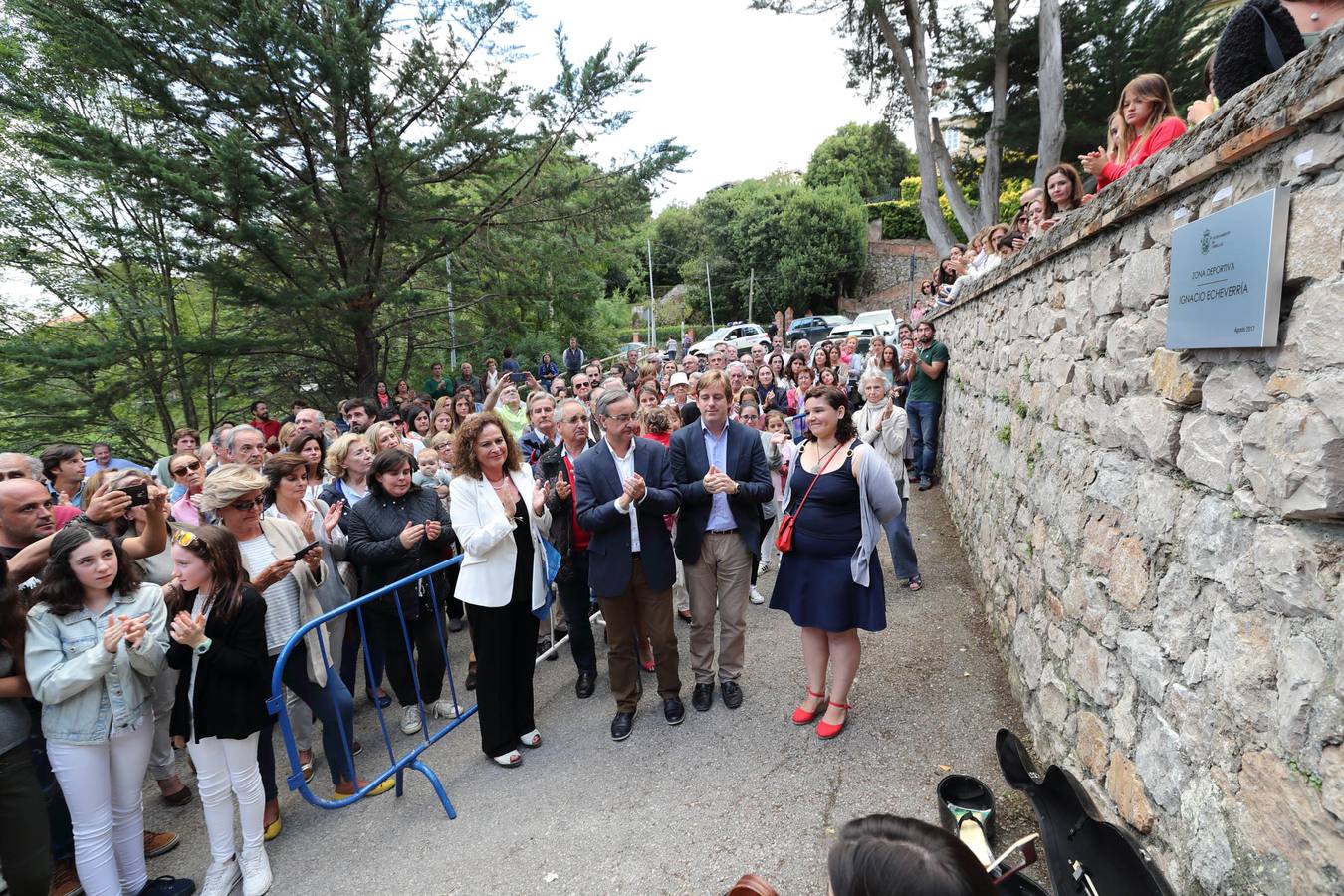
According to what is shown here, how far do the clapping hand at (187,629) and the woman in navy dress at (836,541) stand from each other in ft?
9.51

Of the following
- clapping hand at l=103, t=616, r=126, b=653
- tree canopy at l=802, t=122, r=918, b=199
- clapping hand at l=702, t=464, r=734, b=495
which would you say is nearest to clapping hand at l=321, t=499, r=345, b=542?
clapping hand at l=103, t=616, r=126, b=653

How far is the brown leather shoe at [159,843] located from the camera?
10.7 ft

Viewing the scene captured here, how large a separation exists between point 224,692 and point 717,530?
8.87 ft

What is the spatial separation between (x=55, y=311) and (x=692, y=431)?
1281 cm

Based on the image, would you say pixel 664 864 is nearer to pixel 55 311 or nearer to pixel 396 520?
pixel 396 520

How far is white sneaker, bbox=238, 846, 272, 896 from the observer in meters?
2.93

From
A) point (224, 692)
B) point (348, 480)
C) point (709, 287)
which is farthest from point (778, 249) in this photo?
point (224, 692)

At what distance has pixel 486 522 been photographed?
362 cm

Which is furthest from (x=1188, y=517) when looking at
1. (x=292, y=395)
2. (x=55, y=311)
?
(x=55, y=311)

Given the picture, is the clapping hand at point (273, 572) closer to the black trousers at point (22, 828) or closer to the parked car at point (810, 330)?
the black trousers at point (22, 828)

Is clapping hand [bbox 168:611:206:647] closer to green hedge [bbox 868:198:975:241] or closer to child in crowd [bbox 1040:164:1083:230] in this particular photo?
child in crowd [bbox 1040:164:1083:230]

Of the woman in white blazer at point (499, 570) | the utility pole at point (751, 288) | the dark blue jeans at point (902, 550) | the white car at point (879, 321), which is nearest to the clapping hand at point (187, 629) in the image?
the woman in white blazer at point (499, 570)

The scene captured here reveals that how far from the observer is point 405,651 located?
3.92 meters

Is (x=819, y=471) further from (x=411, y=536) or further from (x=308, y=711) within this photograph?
(x=308, y=711)
